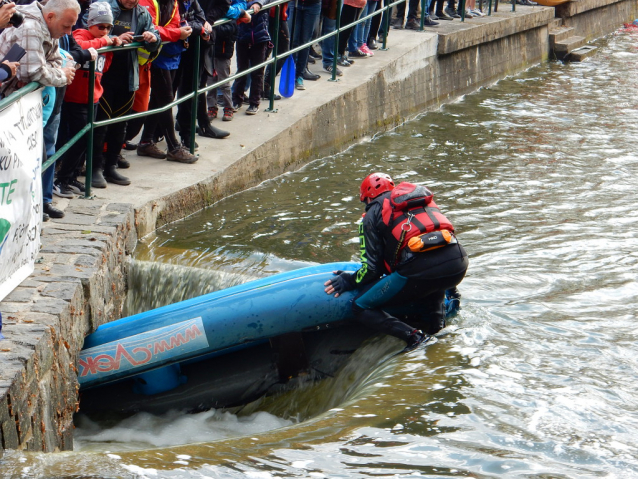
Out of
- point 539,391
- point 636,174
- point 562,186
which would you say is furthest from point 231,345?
point 636,174

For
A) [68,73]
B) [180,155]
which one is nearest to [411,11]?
[180,155]

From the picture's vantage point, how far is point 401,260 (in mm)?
5578

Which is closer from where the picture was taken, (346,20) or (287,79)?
(287,79)

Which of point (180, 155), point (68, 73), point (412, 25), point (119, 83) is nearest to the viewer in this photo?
point (68, 73)

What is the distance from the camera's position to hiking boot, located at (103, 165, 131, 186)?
7.51 m

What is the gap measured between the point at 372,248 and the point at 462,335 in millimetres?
865

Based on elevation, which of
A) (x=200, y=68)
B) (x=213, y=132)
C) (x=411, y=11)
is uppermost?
(x=411, y=11)

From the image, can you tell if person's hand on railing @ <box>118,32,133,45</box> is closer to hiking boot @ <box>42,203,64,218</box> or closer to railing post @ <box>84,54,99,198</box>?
railing post @ <box>84,54,99,198</box>

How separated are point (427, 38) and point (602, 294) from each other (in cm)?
812

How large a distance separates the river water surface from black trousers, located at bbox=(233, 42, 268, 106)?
1101 millimetres

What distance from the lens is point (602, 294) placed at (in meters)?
6.48

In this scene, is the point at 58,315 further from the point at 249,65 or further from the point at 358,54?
the point at 358,54

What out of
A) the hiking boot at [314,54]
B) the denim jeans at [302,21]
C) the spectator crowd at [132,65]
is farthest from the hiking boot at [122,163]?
the hiking boot at [314,54]

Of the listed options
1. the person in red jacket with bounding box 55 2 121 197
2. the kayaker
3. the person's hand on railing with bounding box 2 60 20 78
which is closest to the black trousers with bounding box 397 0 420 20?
the person in red jacket with bounding box 55 2 121 197
